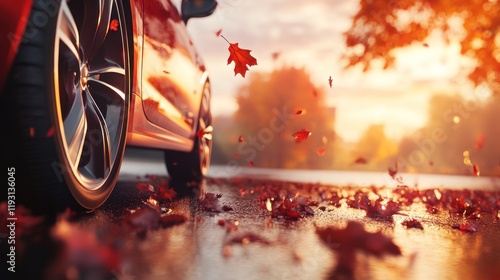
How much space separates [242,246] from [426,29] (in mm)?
11008

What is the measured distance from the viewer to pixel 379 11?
12203 mm

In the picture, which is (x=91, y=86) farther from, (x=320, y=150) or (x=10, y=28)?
(x=320, y=150)

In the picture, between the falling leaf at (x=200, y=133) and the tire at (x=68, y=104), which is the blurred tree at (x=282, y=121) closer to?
the falling leaf at (x=200, y=133)

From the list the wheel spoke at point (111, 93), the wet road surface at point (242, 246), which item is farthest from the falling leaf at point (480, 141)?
the wheel spoke at point (111, 93)

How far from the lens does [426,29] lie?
1207cm

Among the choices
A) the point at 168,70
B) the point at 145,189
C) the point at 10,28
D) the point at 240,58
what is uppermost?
the point at 240,58

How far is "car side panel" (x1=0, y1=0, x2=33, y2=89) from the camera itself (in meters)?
2.11

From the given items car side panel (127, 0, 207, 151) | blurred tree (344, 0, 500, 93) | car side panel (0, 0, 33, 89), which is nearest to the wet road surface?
car side panel (127, 0, 207, 151)

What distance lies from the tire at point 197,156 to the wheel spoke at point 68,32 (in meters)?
3.32

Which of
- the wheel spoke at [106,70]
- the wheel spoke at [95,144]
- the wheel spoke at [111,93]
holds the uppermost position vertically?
the wheel spoke at [106,70]

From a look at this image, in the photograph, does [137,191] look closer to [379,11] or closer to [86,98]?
[86,98]

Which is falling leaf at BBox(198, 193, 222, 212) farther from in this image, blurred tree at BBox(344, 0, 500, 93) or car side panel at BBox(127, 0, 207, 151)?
blurred tree at BBox(344, 0, 500, 93)

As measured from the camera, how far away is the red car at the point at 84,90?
223 cm

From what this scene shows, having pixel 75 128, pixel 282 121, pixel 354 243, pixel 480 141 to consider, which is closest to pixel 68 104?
pixel 75 128
